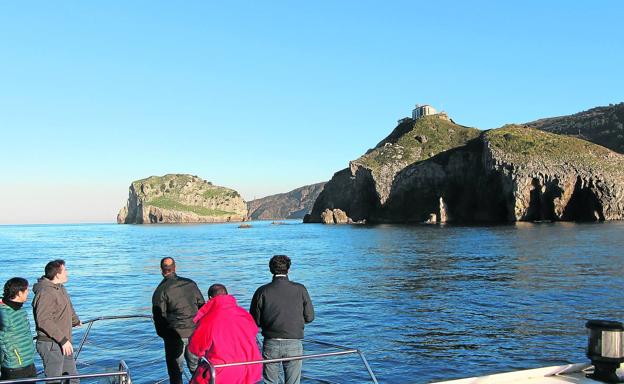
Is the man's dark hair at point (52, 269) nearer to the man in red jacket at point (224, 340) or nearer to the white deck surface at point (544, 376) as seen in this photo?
the man in red jacket at point (224, 340)

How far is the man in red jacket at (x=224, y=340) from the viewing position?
6016 mm

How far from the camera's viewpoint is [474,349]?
52.9 feet

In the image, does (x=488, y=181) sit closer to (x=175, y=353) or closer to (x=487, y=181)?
(x=487, y=181)

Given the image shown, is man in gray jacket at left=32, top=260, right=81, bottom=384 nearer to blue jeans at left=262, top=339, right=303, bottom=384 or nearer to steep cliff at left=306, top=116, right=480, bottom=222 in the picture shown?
blue jeans at left=262, top=339, right=303, bottom=384

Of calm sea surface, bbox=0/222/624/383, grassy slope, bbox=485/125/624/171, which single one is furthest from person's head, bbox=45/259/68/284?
grassy slope, bbox=485/125/624/171

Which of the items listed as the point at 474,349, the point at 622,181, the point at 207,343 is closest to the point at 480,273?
the point at 474,349

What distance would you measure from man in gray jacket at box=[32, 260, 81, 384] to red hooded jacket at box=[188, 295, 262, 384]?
110 inches

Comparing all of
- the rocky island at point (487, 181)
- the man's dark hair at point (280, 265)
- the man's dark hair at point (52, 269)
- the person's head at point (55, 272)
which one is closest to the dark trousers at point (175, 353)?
the person's head at point (55, 272)

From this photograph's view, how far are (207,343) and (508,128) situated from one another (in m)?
169

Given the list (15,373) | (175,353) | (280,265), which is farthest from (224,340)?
(15,373)

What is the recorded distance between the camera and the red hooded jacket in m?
6.02

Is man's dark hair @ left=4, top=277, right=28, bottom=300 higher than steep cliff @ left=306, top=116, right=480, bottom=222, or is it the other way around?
steep cliff @ left=306, top=116, right=480, bottom=222

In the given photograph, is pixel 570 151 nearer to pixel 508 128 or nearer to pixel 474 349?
pixel 508 128

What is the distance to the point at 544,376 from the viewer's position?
837cm
